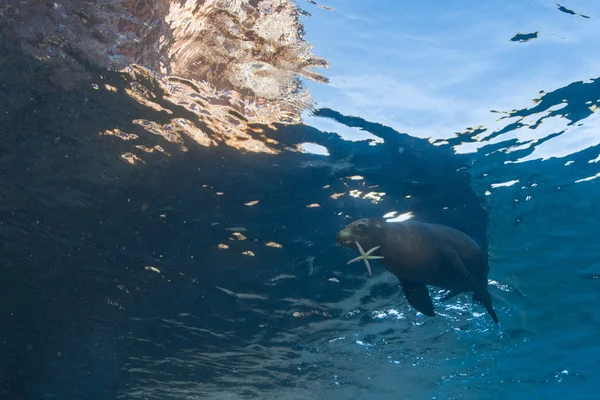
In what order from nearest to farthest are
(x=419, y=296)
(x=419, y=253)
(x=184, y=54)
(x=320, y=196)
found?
1. (x=184, y=54)
2. (x=419, y=253)
3. (x=419, y=296)
4. (x=320, y=196)

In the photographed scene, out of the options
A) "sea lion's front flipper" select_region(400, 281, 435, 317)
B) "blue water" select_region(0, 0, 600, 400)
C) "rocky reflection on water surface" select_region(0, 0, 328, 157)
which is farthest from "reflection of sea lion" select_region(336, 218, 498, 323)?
"rocky reflection on water surface" select_region(0, 0, 328, 157)

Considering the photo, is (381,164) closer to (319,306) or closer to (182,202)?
(182,202)

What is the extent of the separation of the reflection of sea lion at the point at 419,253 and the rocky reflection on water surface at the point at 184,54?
279 centimetres

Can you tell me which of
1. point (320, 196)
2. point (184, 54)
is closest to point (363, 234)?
point (320, 196)

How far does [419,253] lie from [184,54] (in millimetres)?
5296

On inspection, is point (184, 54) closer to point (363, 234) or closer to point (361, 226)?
point (361, 226)

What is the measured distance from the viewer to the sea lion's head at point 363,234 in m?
6.70

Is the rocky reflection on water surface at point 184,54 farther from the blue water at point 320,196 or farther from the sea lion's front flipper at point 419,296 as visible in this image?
the sea lion's front flipper at point 419,296

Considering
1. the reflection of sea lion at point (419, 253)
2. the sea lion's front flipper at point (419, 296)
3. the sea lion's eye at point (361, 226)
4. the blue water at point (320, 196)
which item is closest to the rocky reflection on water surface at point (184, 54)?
the blue water at point (320, 196)

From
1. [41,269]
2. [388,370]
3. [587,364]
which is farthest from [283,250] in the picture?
[587,364]

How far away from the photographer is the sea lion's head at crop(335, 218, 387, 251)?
264 inches

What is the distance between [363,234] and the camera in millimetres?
6855

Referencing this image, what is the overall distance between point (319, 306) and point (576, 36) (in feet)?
35.2

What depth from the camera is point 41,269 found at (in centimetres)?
1298
